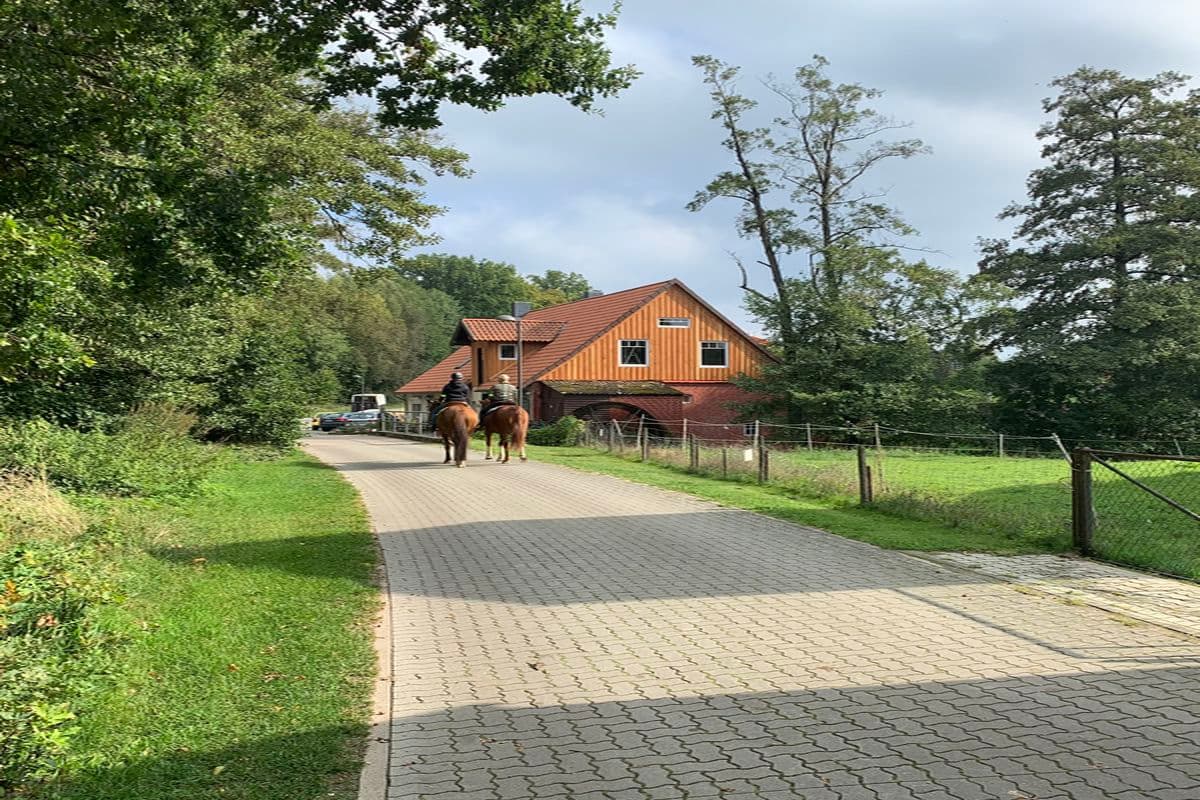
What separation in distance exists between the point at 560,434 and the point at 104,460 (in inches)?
803

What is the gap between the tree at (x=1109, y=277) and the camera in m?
36.6

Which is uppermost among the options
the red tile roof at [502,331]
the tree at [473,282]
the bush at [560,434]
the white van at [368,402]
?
the tree at [473,282]

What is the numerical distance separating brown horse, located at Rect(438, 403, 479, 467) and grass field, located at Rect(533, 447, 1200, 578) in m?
3.29

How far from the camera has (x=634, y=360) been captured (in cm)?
4022

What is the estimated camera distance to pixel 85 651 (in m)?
5.34

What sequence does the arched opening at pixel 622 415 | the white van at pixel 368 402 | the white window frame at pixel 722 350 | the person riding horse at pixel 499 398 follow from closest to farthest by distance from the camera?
the person riding horse at pixel 499 398 → the arched opening at pixel 622 415 → the white window frame at pixel 722 350 → the white van at pixel 368 402

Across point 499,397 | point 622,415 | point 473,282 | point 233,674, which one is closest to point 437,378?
point 622,415

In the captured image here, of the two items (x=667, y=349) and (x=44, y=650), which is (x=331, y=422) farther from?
(x=44, y=650)

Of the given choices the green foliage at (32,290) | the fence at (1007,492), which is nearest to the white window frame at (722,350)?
the fence at (1007,492)

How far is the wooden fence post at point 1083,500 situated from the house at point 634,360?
27.0 m

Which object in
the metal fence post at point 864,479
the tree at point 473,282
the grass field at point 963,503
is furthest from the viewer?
the tree at point 473,282

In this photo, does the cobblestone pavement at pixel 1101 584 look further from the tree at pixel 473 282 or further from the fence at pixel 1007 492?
the tree at pixel 473 282

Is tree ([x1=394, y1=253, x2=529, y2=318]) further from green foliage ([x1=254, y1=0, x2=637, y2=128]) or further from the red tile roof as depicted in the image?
green foliage ([x1=254, y1=0, x2=637, y2=128])

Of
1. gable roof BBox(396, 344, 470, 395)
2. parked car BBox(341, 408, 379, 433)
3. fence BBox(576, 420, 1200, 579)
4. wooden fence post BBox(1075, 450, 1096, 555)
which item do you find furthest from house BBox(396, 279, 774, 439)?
wooden fence post BBox(1075, 450, 1096, 555)
